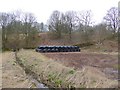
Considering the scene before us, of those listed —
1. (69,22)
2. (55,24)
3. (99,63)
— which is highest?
(69,22)

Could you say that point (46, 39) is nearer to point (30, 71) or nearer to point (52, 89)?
point (30, 71)

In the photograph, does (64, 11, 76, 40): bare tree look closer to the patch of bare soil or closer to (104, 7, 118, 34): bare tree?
(104, 7, 118, 34): bare tree

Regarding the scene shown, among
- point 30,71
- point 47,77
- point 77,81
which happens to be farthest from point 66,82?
point 30,71

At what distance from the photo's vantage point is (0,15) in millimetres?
Result: 61469

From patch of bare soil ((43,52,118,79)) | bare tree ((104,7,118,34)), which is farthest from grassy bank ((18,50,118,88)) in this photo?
bare tree ((104,7,118,34))

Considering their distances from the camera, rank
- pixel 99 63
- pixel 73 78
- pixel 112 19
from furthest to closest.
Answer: pixel 112 19, pixel 99 63, pixel 73 78

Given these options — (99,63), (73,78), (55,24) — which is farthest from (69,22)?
(73,78)

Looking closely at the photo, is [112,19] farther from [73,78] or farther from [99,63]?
[73,78]

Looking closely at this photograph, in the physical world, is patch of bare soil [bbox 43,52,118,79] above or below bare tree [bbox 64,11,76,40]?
below

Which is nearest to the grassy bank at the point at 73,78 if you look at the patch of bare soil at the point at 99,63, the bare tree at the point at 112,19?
the patch of bare soil at the point at 99,63

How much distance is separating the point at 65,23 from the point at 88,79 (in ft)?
157

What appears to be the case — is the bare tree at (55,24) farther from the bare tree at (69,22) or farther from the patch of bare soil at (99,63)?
the patch of bare soil at (99,63)

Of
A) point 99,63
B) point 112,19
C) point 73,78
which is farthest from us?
point 112,19

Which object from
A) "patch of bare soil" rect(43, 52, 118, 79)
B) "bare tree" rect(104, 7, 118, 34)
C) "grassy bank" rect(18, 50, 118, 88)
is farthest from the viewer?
"bare tree" rect(104, 7, 118, 34)
